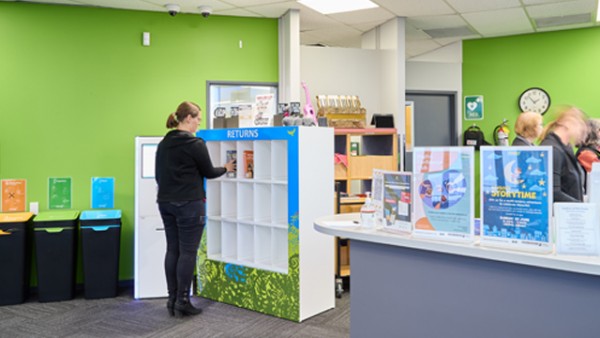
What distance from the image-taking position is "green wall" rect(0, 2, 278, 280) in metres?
4.71

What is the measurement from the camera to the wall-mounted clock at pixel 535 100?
6.44 meters

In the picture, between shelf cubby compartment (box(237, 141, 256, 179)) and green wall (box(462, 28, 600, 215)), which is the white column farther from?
green wall (box(462, 28, 600, 215))

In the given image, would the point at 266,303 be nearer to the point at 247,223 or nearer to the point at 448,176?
the point at 247,223

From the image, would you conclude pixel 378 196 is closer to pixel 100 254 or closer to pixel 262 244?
pixel 262 244

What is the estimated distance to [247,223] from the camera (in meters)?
4.19

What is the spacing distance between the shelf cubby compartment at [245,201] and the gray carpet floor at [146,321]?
2.56 feet

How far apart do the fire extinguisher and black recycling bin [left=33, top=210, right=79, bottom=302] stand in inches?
205

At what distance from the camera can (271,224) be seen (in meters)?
4.01

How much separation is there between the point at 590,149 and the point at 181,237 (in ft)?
11.8

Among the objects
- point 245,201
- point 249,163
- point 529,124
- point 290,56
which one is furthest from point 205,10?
point 529,124

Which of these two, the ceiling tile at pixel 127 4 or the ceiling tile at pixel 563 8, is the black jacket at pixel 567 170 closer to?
the ceiling tile at pixel 563 8

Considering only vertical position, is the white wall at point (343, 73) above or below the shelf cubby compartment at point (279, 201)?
above

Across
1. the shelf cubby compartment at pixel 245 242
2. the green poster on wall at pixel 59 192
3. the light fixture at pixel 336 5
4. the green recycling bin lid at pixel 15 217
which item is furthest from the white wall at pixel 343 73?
the green recycling bin lid at pixel 15 217

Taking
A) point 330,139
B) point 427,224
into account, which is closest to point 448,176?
point 427,224
